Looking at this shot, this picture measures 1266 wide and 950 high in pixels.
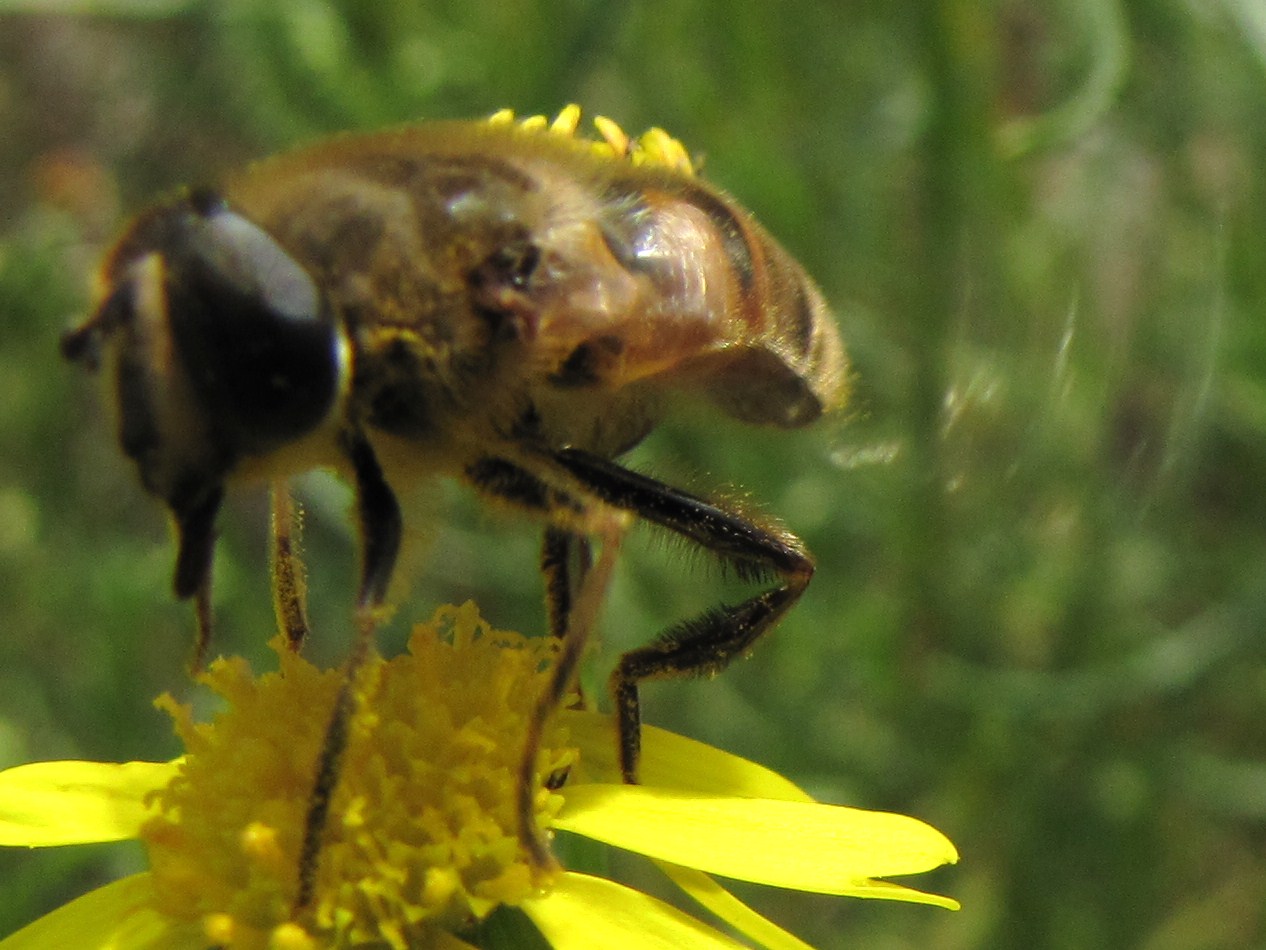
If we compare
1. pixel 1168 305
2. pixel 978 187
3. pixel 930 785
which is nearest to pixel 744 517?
pixel 978 187

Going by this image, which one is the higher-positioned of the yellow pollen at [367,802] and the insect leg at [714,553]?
the insect leg at [714,553]

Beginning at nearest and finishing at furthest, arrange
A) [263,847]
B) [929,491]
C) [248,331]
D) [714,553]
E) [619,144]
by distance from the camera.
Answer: [248,331] < [263,847] < [714,553] < [619,144] < [929,491]

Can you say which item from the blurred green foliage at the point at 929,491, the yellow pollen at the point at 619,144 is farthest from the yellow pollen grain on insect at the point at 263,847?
the blurred green foliage at the point at 929,491

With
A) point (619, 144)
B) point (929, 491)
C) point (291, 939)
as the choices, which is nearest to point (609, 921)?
point (291, 939)

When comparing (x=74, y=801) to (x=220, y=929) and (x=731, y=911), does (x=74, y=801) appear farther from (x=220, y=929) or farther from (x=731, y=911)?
(x=731, y=911)

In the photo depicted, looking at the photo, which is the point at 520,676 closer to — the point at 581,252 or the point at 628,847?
the point at 628,847

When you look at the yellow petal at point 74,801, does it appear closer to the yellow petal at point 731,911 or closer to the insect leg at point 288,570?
the insect leg at point 288,570

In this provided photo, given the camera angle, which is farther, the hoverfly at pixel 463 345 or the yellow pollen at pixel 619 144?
the yellow pollen at pixel 619 144
